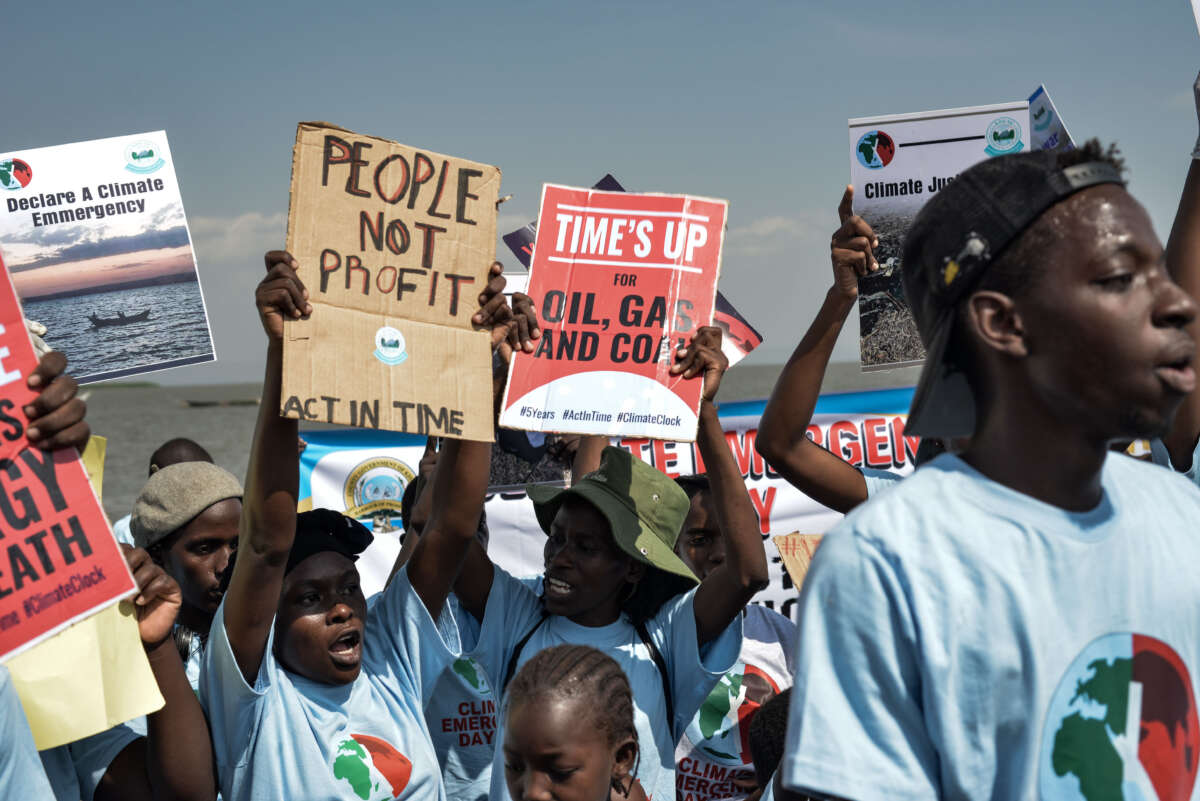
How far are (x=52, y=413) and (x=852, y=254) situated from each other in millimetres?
2417

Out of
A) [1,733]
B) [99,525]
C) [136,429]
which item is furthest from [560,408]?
[136,429]

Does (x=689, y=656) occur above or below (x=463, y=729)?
above

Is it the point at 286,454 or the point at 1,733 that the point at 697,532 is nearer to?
the point at 286,454

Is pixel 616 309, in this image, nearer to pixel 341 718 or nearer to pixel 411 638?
pixel 411 638

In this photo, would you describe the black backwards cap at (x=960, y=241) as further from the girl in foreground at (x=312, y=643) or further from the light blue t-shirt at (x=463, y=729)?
the light blue t-shirt at (x=463, y=729)

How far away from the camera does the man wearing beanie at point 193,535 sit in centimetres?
391

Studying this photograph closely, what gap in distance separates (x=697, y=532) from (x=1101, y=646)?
3214mm

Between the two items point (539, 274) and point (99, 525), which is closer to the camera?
point (99, 525)

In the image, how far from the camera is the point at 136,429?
3332 inches

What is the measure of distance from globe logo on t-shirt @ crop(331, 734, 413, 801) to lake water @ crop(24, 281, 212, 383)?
2042mm

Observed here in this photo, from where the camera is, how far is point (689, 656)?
367cm

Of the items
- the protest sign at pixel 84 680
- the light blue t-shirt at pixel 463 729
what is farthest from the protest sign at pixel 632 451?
the protest sign at pixel 84 680

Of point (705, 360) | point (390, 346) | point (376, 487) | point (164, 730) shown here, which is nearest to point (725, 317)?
point (705, 360)

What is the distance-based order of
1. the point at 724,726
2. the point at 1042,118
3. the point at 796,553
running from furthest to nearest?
the point at 1042,118 → the point at 796,553 → the point at 724,726
